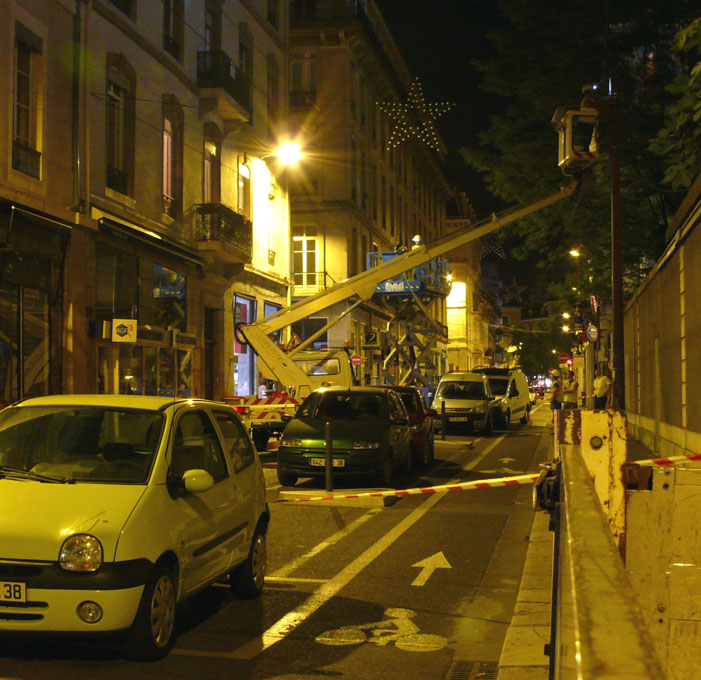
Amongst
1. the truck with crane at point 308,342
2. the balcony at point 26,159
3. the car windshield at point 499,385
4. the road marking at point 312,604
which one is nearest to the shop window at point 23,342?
the balcony at point 26,159

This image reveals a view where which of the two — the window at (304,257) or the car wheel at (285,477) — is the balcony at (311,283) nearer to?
the window at (304,257)

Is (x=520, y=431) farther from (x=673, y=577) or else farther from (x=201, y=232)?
(x=673, y=577)

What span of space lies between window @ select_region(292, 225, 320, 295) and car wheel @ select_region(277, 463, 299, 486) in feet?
104

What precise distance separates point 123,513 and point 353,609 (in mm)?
2461

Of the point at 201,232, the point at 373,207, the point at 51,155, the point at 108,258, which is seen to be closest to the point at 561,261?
the point at 201,232

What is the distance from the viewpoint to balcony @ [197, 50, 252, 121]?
29.0 meters

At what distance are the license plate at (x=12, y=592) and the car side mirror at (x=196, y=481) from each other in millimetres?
1192

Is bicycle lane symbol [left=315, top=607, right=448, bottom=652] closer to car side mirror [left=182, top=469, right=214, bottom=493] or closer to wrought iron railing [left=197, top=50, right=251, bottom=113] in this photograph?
car side mirror [left=182, top=469, right=214, bottom=493]

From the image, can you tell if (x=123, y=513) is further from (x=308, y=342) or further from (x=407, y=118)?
(x=407, y=118)

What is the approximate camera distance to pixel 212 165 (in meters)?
30.6

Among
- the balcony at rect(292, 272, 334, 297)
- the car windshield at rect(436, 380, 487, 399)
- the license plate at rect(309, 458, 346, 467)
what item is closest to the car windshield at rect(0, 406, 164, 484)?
the license plate at rect(309, 458, 346, 467)

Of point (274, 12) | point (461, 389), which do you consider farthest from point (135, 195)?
point (274, 12)

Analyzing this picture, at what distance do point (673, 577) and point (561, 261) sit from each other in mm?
23515

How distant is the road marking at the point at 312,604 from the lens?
6137 mm
